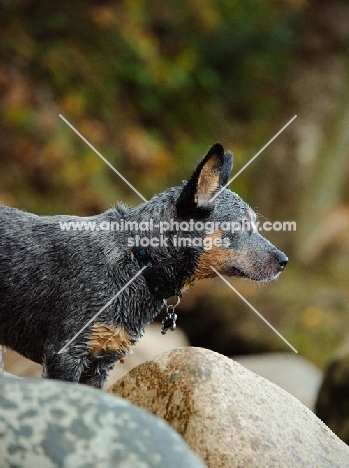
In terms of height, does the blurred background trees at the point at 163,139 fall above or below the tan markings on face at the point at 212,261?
above

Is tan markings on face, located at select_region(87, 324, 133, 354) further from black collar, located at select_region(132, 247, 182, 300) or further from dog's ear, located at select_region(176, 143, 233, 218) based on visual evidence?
dog's ear, located at select_region(176, 143, 233, 218)

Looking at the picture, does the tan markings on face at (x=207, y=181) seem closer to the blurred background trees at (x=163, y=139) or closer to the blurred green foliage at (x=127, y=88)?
the blurred green foliage at (x=127, y=88)

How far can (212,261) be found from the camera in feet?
17.6

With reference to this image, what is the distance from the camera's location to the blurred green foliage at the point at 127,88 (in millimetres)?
13641

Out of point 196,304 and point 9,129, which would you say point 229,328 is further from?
point 9,129

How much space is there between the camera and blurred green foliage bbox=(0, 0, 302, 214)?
1364 cm

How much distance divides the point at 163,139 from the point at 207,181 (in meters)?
11.0

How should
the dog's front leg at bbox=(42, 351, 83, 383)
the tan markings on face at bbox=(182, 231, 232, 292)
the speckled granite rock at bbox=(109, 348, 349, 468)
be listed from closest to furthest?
1. the speckled granite rock at bbox=(109, 348, 349, 468)
2. the dog's front leg at bbox=(42, 351, 83, 383)
3. the tan markings on face at bbox=(182, 231, 232, 292)

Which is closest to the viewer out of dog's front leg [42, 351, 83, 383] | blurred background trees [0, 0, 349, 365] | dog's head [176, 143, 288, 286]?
dog's front leg [42, 351, 83, 383]

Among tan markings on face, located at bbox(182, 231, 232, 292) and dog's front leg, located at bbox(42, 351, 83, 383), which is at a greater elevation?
tan markings on face, located at bbox(182, 231, 232, 292)

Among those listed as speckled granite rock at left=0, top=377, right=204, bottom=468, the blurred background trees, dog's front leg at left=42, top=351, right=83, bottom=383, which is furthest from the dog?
the blurred background trees

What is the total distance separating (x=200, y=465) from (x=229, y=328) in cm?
828

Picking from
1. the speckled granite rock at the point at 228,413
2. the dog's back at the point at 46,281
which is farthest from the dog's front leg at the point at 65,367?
the speckled granite rock at the point at 228,413

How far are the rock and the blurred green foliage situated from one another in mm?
3345
